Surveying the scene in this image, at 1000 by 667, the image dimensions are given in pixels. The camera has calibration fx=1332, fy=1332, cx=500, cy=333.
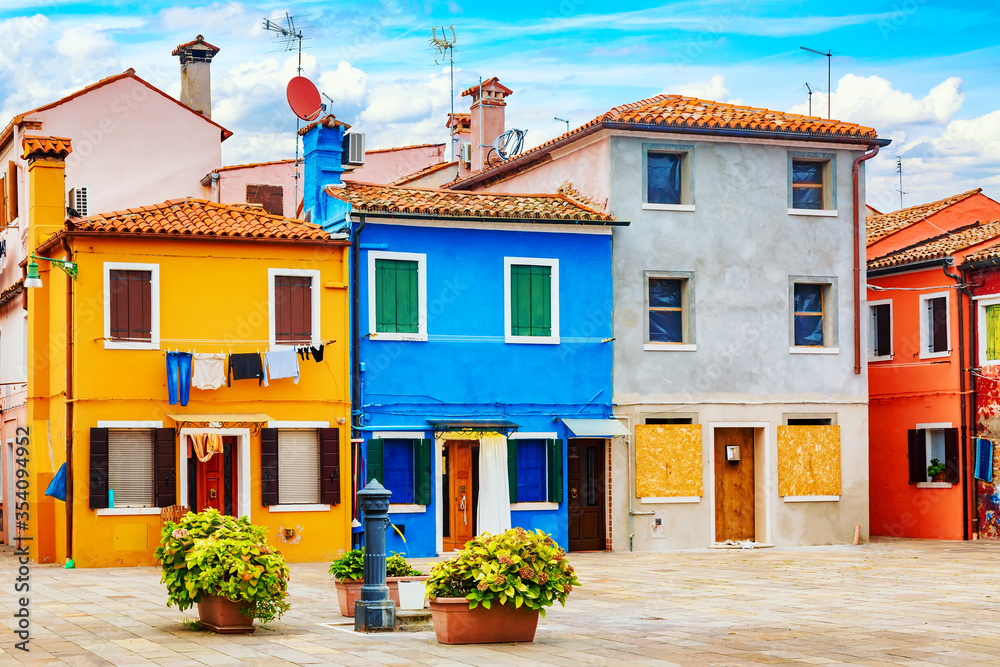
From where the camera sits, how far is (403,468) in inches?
926

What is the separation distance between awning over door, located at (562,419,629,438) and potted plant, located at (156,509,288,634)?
12.1 meters

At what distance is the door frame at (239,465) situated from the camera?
71.3 ft

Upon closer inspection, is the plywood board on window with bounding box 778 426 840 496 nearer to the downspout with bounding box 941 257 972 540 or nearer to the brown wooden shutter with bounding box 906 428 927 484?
the brown wooden shutter with bounding box 906 428 927 484

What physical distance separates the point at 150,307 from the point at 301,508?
418cm

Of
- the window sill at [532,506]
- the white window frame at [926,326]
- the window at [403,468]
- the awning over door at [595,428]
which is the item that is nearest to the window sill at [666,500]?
the awning over door at [595,428]

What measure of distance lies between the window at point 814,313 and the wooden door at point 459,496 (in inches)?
279

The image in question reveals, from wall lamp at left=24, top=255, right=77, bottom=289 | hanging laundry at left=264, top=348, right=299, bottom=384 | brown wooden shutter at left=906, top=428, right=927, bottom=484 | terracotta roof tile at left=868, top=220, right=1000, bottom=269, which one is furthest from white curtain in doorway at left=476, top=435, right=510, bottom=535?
terracotta roof tile at left=868, top=220, right=1000, bottom=269

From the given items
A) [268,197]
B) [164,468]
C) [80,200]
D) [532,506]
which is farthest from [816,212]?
[80,200]

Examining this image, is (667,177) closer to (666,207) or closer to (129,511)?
(666,207)

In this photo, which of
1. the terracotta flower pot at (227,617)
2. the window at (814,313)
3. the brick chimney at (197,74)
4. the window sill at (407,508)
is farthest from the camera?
the brick chimney at (197,74)

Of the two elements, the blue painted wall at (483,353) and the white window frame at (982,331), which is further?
the white window frame at (982,331)

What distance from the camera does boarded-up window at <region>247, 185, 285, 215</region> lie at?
108ft

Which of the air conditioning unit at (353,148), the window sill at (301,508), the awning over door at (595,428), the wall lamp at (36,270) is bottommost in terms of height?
the window sill at (301,508)

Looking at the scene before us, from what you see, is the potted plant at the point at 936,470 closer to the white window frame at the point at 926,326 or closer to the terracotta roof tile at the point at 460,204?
the white window frame at the point at 926,326
